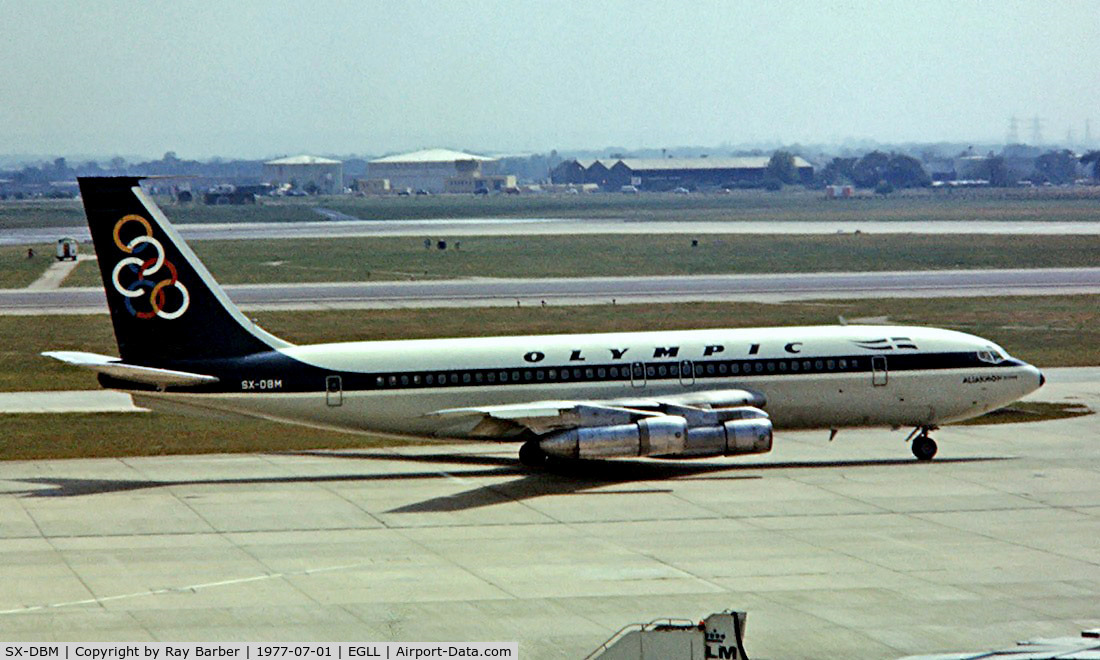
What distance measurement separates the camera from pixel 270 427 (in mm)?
57406

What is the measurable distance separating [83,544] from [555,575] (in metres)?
11.8

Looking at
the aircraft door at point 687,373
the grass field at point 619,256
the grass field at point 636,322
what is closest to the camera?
the aircraft door at point 687,373

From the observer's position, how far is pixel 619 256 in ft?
471

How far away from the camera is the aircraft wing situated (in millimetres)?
45625

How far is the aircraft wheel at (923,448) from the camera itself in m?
48.9

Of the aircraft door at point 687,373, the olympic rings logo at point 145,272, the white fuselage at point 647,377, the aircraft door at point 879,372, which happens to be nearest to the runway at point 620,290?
the white fuselage at point 647,377

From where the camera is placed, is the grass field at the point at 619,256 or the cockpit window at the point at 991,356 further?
the grass field at the point at 619,256

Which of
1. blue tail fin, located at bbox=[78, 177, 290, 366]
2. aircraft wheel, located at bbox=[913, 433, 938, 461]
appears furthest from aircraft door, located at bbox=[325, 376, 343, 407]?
aircraft wheel, located at bbox=[913, 433, 938, 461]

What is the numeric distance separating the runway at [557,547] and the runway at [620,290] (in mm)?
50335

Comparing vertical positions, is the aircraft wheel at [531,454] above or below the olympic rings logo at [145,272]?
below

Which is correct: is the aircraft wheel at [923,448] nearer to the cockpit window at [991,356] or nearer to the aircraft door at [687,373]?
the cockpit window at [991,356]

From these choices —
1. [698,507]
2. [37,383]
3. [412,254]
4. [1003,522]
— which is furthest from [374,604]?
[412,254]

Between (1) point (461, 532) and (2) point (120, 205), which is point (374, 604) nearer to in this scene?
(1) point (461, 532)

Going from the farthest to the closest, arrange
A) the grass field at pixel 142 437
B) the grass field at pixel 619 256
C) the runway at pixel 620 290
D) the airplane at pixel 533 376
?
1. the grass field at pixel 619 256
2. the runway at pixel 620 290
3. the grass field at pixel 142 437
4. the airplane at pixel 533 376
